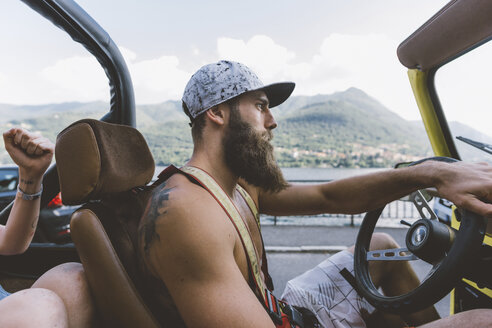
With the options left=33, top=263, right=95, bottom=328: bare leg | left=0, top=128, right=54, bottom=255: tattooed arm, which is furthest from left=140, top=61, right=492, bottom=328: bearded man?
left=0, top=128, right=54, bottom=255: tattooed arm

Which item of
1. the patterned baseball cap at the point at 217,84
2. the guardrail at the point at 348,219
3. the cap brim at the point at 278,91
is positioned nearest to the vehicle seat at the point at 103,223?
the patterned baseball cap at the point at 217,84

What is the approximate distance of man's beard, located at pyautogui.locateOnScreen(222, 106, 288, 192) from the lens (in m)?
1.54

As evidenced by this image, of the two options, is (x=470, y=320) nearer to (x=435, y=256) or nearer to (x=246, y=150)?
(x=435, y=256)

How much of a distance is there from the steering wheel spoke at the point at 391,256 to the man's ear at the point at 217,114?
110 cm

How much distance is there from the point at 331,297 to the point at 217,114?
47.7 inches

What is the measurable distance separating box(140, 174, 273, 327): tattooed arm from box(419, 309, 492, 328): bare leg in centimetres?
73

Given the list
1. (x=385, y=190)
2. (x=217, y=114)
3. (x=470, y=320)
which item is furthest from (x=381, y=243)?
(x=217, y=114)

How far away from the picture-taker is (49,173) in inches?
60.9

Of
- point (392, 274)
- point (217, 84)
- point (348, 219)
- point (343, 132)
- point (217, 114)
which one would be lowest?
point (348, 219)

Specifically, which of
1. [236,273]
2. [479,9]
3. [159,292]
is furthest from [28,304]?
[479,9]

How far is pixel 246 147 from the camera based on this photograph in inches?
60.8

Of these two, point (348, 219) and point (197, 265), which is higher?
point (197, 265)

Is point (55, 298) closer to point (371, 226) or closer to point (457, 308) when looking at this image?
point (371, 226)

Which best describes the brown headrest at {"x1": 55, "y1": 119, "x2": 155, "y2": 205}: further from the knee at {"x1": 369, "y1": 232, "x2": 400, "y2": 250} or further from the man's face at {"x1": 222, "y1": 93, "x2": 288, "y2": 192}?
the knee at {"x1": 369, "y1": 232, "x2": 400, "y2": 250}
